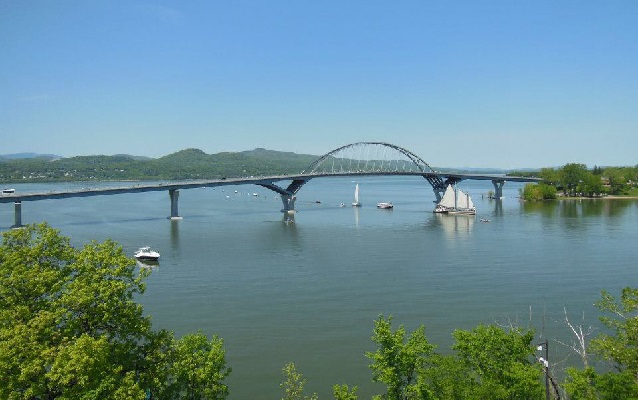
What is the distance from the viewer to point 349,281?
105ft

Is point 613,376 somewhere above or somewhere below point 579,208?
above

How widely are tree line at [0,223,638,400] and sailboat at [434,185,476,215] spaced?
68.4 metres

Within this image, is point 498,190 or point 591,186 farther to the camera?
point 498,190

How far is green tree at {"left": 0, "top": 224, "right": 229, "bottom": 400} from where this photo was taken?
10.0 metres

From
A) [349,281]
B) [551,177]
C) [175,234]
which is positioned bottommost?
[349,281]

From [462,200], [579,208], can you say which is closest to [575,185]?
[579,208]

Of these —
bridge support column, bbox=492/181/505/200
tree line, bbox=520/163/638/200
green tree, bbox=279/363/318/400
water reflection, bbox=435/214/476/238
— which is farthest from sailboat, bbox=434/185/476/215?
green tree, bbox=279/363/318/400

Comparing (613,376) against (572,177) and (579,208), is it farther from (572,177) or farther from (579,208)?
(572,177)

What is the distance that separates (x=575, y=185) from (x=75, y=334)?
4341 inches

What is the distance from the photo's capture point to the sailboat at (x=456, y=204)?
80.4 meters

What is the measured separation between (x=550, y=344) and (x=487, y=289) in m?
9.47

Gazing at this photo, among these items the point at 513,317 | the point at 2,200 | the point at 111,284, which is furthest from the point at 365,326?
the point at 2,200

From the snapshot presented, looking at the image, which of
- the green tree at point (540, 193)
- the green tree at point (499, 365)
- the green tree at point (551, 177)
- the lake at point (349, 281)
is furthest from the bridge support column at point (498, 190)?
the green tree at point (499, 365)

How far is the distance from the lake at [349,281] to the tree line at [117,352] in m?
4.56
